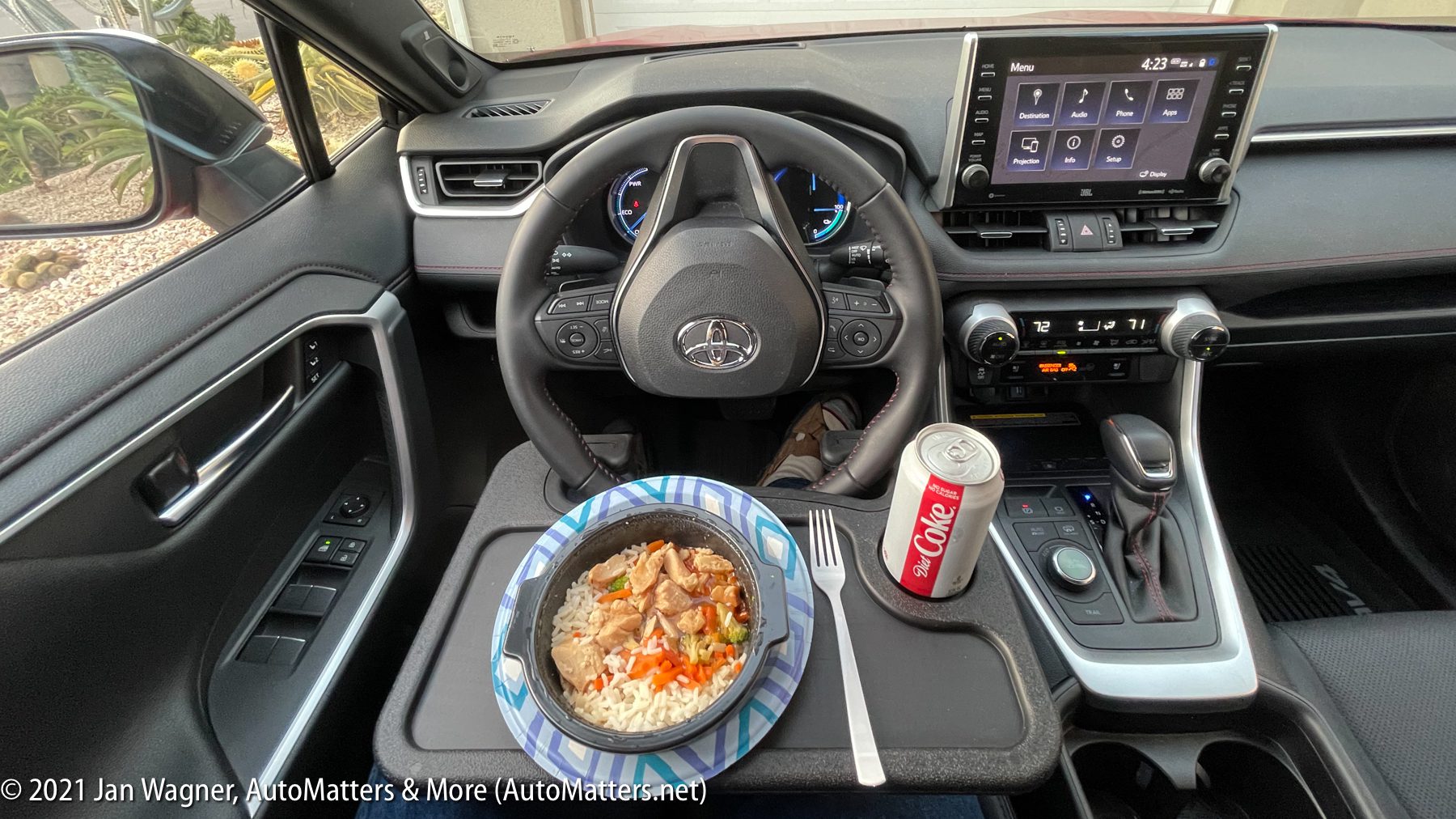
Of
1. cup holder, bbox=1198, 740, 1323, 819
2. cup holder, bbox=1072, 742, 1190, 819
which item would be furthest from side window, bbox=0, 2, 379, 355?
cup holder, bbox=1198, 740, 1323, 819

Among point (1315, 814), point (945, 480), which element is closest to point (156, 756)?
point (945, 480)

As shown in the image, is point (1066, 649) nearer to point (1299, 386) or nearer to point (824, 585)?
point (824, 585)

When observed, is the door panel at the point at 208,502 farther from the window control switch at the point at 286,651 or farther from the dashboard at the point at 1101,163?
the dashboard at the point at 1101,163

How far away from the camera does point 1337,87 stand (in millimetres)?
1610

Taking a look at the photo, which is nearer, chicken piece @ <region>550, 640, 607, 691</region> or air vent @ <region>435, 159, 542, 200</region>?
chicken piece @ <region>550, 640, 607, 691</region>

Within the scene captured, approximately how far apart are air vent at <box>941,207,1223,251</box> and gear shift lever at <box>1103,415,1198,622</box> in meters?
0.41

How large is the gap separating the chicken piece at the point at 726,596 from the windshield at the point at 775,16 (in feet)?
5.04

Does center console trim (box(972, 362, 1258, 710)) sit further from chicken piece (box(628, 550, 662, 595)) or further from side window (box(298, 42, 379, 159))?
side window (box(298, 42, 379, 159))

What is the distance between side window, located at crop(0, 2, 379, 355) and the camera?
106 centimetres

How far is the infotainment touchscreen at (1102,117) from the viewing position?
128 centimetres

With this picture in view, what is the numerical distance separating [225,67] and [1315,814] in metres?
2.44

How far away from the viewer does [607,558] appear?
935 millimetres

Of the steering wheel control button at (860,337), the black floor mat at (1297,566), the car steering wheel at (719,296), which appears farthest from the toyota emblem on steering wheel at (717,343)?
the black floor mat at (1297,566)

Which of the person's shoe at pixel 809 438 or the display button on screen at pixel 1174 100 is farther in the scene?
the person's shoe at pixel 809 438
